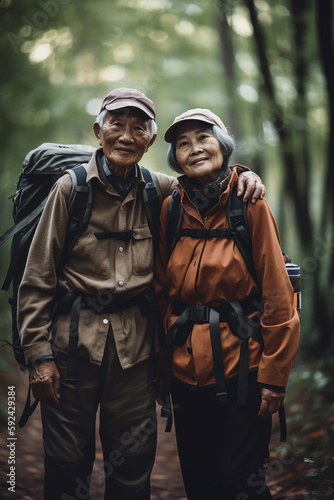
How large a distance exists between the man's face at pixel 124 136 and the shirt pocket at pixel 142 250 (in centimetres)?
47

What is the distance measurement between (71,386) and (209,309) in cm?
105

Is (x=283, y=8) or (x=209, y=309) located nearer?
(x=209, y=309)

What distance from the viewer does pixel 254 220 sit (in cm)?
278

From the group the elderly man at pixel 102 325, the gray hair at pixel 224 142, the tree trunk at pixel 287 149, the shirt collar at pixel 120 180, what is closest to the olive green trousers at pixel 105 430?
the elderly man at pixel 102 325

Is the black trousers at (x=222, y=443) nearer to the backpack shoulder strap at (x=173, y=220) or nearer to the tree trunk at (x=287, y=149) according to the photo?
the backpack shoulder strap at (x=173, y=220)

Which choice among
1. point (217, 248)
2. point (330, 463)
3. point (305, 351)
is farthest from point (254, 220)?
point (305, 351)

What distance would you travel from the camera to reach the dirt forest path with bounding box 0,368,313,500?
3.97m

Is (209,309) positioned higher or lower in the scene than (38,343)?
higher

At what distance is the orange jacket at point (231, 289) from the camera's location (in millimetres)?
2707

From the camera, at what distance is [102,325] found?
2910 millimetres

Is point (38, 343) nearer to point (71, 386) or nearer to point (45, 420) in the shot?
point (71, 386)

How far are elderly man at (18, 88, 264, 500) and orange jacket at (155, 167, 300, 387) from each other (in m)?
0.23

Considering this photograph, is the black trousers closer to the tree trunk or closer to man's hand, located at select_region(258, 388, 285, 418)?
man's hand, located at select_region(258, 388, 285, 418)

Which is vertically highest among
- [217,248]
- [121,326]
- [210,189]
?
[210,189]
